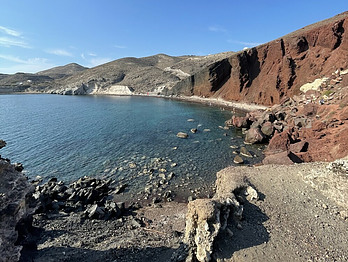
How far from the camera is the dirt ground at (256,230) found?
8.77 m

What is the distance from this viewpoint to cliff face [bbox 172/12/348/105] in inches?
1738

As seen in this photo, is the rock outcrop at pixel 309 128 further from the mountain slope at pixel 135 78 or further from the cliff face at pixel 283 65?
the mountain slope at pixel 135 78

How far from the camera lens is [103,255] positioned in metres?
9.70

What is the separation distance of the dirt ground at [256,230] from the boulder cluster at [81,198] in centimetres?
89

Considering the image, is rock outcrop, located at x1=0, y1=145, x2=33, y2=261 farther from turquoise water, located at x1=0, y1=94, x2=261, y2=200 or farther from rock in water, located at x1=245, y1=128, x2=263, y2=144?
rock in water, located at x1=245, y1=128, x2=263, y2=144

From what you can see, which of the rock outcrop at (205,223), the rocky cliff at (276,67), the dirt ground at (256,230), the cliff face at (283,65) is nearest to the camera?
the rock outcrop at (205,223)

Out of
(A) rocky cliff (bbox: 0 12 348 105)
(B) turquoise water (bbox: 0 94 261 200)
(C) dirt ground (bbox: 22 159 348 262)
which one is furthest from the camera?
(A) rocky cliff (bbox: 0 12 348 105)

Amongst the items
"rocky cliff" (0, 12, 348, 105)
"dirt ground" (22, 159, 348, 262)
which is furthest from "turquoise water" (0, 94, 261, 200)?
"rocky cliff" (0, 12, 348, 105)

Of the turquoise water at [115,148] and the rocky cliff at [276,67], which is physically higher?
the rocky cliff at [276,67]

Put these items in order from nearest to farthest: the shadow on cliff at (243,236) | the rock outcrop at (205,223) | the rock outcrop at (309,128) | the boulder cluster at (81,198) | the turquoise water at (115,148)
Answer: the rock outcrop at (205,223), the shadow on cliff at (243,236), the boulder cluster at (81,198), the rock outcrop at (309,128), the turquoise water at (115,148)

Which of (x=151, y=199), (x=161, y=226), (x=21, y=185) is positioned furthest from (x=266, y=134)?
(x=21, y=185)

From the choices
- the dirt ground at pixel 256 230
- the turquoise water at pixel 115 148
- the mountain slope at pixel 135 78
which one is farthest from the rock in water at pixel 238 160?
the mountain slope at pixel 135 78

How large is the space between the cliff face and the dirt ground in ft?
139

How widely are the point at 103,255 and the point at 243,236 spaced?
23.4ft
